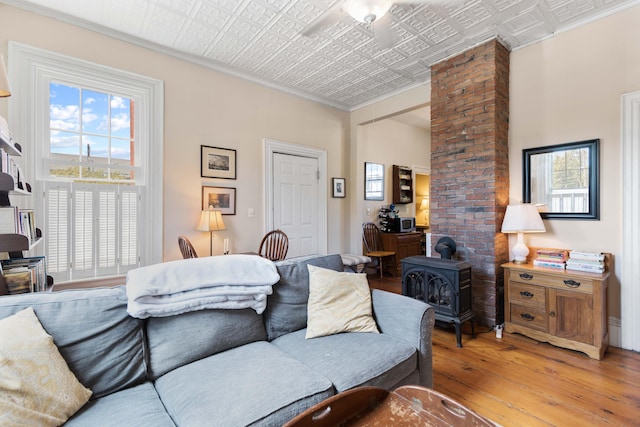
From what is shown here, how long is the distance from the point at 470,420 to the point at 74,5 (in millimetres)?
3780

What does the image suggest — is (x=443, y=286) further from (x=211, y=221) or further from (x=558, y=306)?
(x=211, y=221)

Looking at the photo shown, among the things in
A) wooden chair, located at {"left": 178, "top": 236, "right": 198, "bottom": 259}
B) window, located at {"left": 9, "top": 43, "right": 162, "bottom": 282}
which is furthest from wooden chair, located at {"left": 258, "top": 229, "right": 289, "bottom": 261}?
window, located at {"left": 9, "top": 43, "right": 162, "bottom": 282}

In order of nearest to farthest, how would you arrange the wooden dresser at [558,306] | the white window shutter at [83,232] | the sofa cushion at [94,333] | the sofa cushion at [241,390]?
the sofa cushion at [241,390] → the sofa cushion at [94,333] → the wooden dresser at [558,306] → the white window shutter at [83,232]

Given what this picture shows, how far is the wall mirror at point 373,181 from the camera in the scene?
16.6 ft

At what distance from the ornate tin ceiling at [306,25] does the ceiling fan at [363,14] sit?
0.12 ft

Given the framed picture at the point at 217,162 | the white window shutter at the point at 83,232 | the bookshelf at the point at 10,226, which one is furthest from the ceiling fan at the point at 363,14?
the white window shutter at the point at 83,232

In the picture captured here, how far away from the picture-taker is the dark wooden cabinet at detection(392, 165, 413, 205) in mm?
5547

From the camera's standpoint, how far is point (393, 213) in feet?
17.2

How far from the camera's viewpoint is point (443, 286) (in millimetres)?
2725

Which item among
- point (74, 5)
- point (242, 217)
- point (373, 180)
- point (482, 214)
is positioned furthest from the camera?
point (373, 180)

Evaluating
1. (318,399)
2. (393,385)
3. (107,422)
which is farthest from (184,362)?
(393,385)

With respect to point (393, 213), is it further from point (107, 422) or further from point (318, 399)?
point (107, 422)

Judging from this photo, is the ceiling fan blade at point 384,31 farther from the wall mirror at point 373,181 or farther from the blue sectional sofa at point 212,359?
the blue sectional sofa at point 212,359

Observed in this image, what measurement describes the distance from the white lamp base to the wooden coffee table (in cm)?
230
